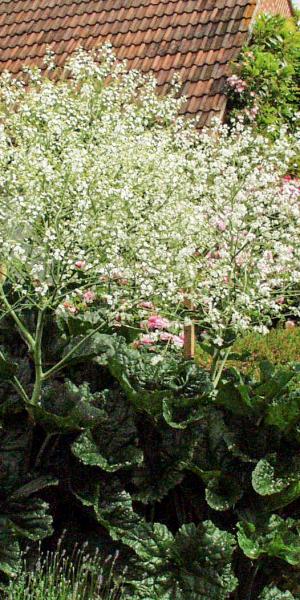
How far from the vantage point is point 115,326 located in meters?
4.27

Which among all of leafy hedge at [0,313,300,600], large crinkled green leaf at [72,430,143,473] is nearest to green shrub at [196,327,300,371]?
leafy hedge at [0,313,300,600]

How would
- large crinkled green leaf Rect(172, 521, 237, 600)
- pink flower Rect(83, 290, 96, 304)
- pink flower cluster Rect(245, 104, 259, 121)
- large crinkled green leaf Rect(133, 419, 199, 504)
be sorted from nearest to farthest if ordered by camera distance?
1. large crinkled green leaf Rect(172, 521, 237, 600)
2. large crinkled green leaf Rect(133, 419, 199, 504)
3. pink flower Rect(83, 290, 96, 304)
4. pink flower cluster Rect(245, 104, 259, 121)

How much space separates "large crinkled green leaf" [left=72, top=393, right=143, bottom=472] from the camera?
130 inches

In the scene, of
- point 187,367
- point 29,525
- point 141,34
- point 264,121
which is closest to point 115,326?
point 187,367

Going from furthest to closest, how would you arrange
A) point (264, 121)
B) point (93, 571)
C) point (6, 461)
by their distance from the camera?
1. point (264, 121)
2. point (6, 461)
3. point (93, 571)

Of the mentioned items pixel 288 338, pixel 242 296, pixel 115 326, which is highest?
pixel 242 296

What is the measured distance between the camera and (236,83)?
9.27 metres

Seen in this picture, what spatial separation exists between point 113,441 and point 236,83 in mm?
6676

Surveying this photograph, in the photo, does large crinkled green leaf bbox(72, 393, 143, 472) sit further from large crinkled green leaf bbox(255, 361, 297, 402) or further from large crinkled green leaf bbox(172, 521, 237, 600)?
large crinkled green leaf bbox(255, 361, 297, 402)

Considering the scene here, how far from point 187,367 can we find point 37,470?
2.70 ft

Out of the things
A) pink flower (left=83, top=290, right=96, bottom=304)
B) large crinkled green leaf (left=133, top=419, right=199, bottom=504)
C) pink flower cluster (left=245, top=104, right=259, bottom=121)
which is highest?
large crinkled green leaf (left=133, top=419, right=199, bottom=504)

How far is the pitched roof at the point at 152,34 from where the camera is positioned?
31.6ft

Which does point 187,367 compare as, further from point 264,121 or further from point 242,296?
point 264,121

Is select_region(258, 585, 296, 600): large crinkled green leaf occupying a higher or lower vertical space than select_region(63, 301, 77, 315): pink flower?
lower
